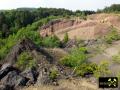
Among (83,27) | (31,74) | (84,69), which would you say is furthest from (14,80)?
(83,27)

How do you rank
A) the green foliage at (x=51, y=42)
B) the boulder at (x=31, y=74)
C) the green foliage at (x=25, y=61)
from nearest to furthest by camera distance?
1. the boulder at (x=31, y=74)
2. the green foliage at (x=25, y=61)
3. the green foliage at (x=51, y=42)

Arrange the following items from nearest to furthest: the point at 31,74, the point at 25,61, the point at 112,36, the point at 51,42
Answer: the point at 31,74 < the point at 25,61 < the point at 51,42 < the point at 112,36

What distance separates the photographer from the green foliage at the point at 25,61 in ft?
109

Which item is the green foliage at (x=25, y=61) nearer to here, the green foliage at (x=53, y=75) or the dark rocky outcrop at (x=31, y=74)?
the dark rocky outcrop at (x=31, y=74)

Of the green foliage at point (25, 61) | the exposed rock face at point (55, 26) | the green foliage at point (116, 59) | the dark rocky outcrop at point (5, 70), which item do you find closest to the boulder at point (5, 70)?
the dark rocky outcrop at point (5, 70)

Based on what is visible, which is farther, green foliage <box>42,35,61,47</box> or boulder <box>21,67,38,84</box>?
green foliage <box>42,35,61,47</box>

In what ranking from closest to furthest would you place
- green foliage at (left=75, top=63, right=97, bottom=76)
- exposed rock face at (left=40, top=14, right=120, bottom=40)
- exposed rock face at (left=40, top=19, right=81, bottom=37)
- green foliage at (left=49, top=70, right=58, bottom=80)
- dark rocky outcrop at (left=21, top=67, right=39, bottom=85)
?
dark rocky outcrop at (left=21, top=67, right=39, bottom=85)
green foliage at (left=49, top=70, right=58, bottom=80)
green foliage at (left=75, top=63, right=97, bottom=76)
exposed rock face at (left=40, top=14, right=120, bottom=40)
exposed rock face at (left=40, top=19, right=81, bottom=37)

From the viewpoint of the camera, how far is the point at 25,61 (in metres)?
34.0

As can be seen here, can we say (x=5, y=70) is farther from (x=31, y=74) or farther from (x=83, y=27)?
(x=83, y=27)

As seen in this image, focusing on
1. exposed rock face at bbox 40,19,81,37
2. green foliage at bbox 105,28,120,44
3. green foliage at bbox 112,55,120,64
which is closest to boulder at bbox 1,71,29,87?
green foliage at bbox 112,55,120,64

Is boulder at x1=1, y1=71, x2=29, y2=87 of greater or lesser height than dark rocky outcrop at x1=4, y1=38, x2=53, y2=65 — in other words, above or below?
below

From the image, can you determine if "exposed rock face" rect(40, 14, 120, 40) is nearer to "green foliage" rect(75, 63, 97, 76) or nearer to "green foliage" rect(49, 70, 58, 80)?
A: "green foliage" rect(75, 63, 97, 76)

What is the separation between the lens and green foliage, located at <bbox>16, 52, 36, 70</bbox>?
33309 millimetres

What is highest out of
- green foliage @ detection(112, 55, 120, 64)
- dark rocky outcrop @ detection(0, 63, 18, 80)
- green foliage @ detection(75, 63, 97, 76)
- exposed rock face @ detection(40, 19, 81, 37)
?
dark rocky outcrop @ detection(0, 63, 18, 80)
